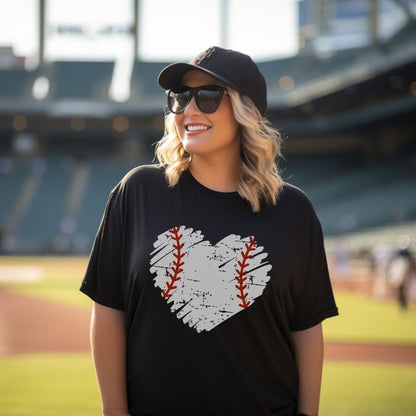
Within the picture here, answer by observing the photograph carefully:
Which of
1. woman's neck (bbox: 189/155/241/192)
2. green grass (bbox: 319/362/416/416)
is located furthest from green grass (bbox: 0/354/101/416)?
woman's neck (bbox: 189/155/241/192)

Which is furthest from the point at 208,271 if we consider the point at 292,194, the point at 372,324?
the point at 372,324

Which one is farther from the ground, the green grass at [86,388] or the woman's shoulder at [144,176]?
the woman's shoulder at [144,176]

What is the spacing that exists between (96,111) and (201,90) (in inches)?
1742

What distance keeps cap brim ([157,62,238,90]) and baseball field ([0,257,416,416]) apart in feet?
12.7

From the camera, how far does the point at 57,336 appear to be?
400 inches

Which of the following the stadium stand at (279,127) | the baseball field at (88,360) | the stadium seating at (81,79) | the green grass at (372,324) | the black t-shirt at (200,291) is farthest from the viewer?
the stadium seating at (81,79)

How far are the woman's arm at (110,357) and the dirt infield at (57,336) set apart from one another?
21.7 ft

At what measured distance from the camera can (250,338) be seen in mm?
2164

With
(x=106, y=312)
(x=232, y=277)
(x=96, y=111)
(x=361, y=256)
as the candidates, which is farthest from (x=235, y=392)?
(x=96, y=111)

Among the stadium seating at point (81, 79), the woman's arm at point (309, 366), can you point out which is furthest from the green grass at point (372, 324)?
the stadium seating at point (81, 79)

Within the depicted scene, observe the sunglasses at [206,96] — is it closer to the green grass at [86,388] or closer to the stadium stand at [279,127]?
the green grass at [86,388]

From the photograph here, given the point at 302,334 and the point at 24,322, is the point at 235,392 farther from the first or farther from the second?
the point at 24,322

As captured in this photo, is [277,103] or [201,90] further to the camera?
[277,103]

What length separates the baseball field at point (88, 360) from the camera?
5.83 m
